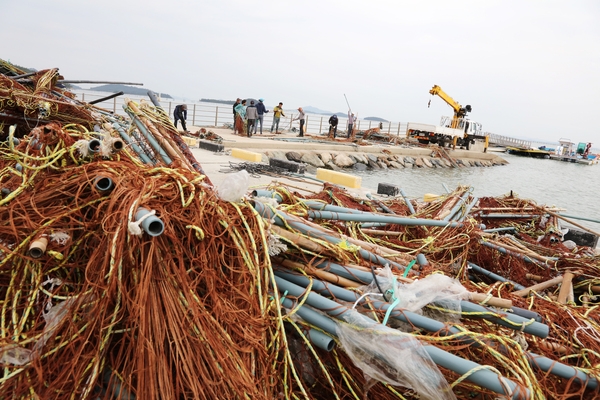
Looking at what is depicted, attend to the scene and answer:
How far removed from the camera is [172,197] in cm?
220

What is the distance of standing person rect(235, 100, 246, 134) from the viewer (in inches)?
731

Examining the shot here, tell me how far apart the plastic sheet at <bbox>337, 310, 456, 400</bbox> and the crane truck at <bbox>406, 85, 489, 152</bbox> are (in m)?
30.2

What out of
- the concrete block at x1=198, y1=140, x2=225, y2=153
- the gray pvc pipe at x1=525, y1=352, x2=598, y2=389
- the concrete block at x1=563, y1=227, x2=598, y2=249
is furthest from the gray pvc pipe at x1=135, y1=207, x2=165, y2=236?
the concrete block at x1=198, y1=140, x2=225, y2=153

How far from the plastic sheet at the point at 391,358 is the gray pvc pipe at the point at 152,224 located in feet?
3.58

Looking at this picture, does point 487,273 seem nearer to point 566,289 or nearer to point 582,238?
point 566,289

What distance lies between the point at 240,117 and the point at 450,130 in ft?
61.2

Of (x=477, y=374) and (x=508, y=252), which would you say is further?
(x=508, y=252)

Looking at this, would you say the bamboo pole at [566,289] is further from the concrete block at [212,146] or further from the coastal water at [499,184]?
the coastal water at [499,184]

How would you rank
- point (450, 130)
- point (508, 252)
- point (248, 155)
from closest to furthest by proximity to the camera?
point (508, 252) < point (248, 155) < point (450, 130)

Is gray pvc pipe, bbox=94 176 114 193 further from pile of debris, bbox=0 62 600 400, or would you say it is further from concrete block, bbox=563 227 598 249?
concrete block, bbox=563 227 598 249

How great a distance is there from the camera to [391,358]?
2.03 m

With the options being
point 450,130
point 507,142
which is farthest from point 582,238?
point 507,142

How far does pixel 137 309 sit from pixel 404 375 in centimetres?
131

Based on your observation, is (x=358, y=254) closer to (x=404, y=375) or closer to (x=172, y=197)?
(x=404, y=375)
